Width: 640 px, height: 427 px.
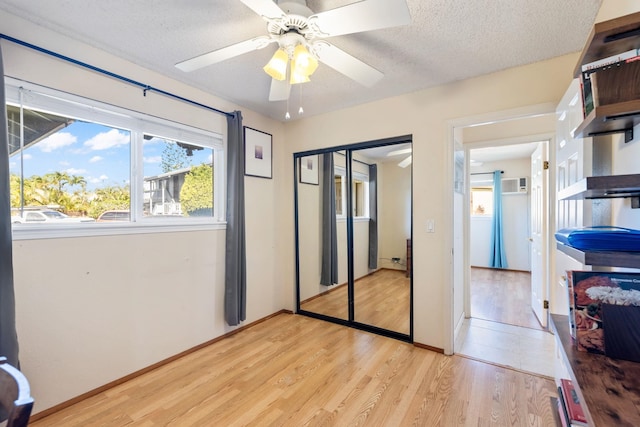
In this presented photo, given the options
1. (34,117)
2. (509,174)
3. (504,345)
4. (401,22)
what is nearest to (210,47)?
(34,117)

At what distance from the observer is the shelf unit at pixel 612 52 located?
31.3 inches

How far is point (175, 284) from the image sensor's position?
2439 mm

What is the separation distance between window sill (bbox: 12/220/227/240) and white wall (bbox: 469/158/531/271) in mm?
5761

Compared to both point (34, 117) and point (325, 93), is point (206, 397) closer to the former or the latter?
point (34, 117)

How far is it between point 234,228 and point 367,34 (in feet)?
6.49

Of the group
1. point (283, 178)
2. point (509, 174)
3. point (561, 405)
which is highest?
point (509, 174)

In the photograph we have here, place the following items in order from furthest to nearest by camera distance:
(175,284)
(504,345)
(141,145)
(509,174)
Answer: (509,174) < (504,345) < (175,284) < (141,145)

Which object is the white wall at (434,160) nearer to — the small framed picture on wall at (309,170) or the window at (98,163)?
the small framed picture on wall at (309,170)

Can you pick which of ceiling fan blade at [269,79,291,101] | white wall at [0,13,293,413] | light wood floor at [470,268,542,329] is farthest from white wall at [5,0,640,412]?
light wood floor at [470,268,542,329]

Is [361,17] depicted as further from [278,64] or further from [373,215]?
[373,215]

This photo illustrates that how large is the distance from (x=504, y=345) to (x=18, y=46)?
4255 mm

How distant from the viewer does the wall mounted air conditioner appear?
5758 mm

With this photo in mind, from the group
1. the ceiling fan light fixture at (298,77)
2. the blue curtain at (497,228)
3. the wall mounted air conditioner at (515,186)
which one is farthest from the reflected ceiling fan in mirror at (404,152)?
the wall mounted air conditioner at (515,186)

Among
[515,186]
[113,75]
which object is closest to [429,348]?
[113,75]
